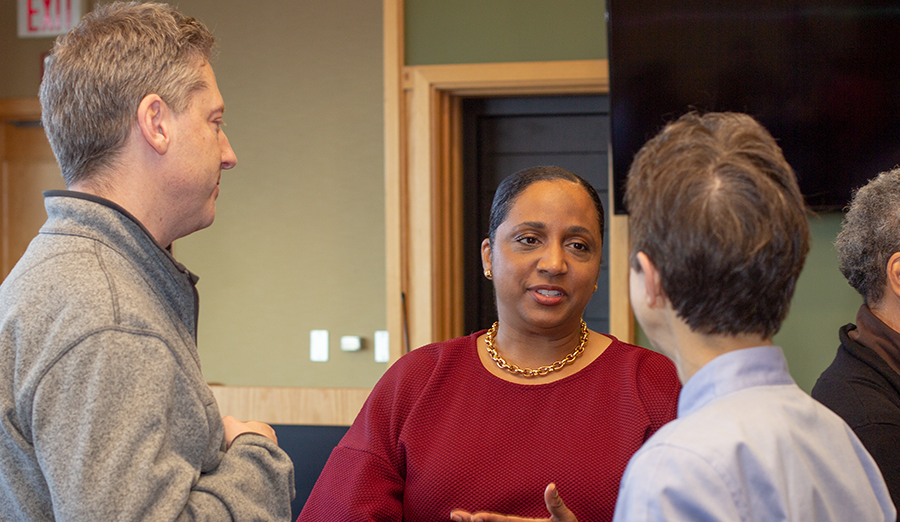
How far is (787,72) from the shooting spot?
2.93 m

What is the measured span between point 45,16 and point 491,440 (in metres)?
3.33

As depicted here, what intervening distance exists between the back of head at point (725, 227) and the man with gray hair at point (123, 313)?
589 millimetres

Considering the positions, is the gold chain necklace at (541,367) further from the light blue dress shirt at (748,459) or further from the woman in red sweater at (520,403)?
the light blue dress shirt at (748,459)

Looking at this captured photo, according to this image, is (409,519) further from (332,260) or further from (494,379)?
(332,260)

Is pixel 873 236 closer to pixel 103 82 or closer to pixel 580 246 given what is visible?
pixel 580 246

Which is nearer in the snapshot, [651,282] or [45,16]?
[651,282]

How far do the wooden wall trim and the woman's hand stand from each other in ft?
7.00

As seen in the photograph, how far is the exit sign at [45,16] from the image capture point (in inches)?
142

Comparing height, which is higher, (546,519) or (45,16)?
(45,16)

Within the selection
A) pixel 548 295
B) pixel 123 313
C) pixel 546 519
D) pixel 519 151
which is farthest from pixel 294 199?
pixel 123 313

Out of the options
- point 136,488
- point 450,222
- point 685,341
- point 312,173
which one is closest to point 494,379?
point 685,341

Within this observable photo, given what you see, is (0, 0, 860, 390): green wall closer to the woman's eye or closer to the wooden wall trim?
the wooden wall trim

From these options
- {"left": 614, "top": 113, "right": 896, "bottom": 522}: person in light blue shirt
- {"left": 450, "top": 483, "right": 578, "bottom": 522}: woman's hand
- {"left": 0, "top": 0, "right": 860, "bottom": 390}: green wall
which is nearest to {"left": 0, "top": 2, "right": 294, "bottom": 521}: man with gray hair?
{"left": 450, "top": 483, "right": 578, "bottom": 522}: woman's hand

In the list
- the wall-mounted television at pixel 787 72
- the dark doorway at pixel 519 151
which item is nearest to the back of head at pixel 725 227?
the wall-mounted television at pixel 787 72
